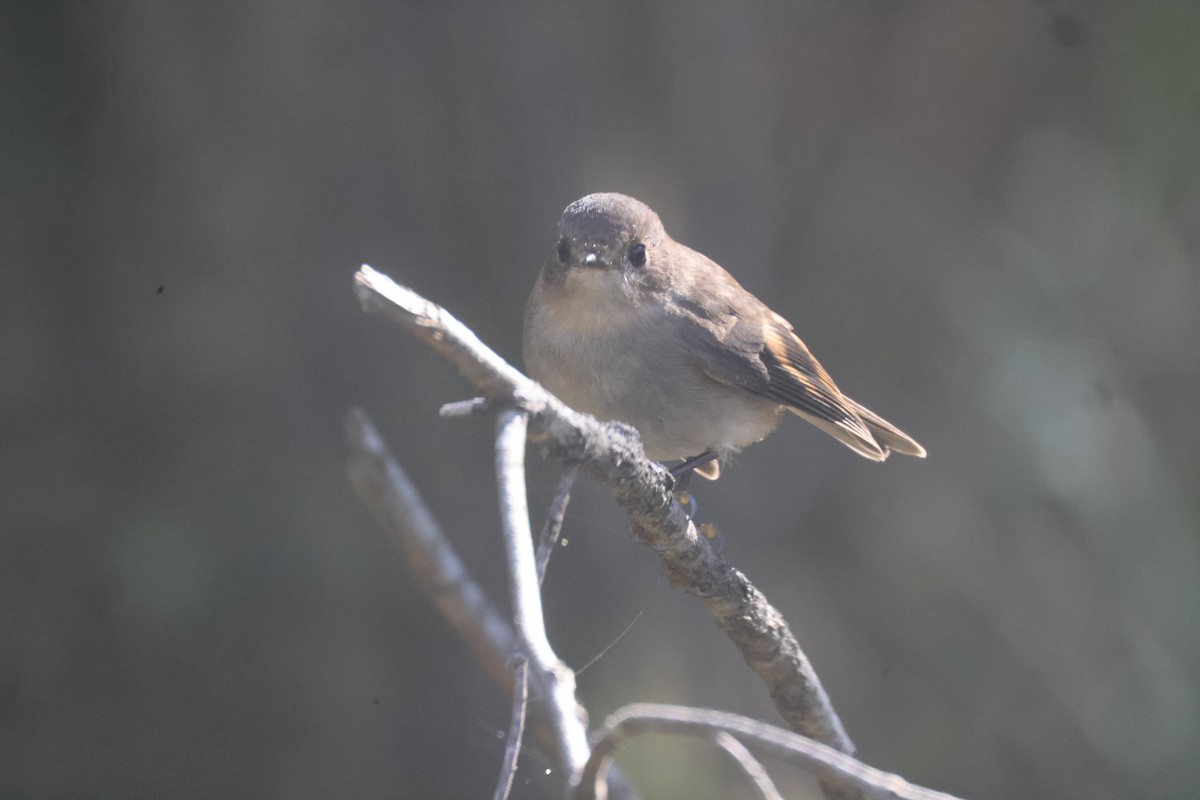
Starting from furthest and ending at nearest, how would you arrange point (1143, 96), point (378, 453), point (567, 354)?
1. point (1143, 96)
2. point (567, 354)
3. point (378, 453)

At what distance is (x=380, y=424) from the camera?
15.1 feet

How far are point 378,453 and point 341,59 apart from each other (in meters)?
3.02

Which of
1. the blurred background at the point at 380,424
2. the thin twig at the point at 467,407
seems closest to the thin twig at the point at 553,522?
the thin twig at the point at 467,407

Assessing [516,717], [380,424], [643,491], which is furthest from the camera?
[380,424]

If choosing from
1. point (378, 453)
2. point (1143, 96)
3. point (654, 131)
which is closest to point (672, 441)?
point (378, 453)

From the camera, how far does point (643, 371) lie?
127 inches

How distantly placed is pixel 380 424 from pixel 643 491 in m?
2.80

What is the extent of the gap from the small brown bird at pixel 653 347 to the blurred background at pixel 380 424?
1029 millimetres

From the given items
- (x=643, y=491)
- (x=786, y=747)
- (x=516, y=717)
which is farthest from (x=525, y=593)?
(x=643, y=491)

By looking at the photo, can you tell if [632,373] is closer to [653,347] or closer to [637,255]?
[653,347]

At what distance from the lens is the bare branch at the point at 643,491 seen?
3.98 ft

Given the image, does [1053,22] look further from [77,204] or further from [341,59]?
[77,204]

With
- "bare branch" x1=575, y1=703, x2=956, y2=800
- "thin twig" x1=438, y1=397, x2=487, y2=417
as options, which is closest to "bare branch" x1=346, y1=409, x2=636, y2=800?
"bare branch" x1=575, y1=703, x2=956, y2=800

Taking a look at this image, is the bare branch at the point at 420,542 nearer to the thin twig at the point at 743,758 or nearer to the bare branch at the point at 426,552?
the bare branch at the point at 426,552
